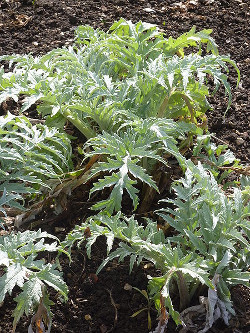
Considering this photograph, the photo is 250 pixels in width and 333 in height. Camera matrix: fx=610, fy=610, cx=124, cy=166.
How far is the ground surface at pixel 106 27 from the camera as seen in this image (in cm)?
287

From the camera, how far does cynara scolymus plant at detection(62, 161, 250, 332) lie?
260 cm

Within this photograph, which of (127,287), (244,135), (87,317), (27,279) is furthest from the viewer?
(244,135)

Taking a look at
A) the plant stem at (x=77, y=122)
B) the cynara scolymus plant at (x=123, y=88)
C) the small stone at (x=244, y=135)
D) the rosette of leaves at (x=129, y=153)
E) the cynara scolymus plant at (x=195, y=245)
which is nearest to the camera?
the cynara scolymus plant at (x=195, y=245)

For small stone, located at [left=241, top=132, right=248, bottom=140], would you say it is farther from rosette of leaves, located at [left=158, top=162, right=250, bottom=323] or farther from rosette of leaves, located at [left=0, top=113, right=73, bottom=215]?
rosette of leaves, located at [left=0, top=113, right=73, bottom=215]

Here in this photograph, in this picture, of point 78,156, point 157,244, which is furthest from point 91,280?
point 78,156

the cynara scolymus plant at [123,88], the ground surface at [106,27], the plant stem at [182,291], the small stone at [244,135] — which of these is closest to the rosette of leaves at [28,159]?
the cynara scolymus plant at [123,88]

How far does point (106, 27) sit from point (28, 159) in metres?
2.26

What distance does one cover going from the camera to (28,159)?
299cm

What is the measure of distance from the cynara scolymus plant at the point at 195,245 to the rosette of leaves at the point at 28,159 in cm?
36

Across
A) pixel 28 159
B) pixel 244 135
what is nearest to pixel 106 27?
pixel 244 135

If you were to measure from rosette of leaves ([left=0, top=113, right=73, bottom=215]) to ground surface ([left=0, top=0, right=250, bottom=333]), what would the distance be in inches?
12.2

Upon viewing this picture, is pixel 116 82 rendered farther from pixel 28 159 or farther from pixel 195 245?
pixel 195 245

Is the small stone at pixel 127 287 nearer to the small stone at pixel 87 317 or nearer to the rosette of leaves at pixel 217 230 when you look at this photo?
the small stone at pixel 87 317

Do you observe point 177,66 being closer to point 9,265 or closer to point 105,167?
point 105,167
